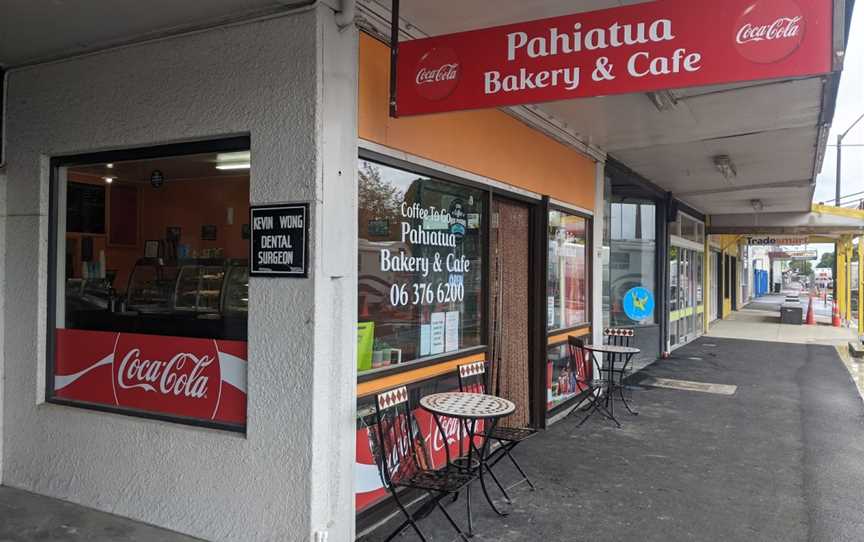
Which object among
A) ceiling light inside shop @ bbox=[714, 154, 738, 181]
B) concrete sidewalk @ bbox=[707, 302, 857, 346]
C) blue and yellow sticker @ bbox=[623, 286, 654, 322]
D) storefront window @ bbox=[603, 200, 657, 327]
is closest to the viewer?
ceiling light inside shop @ bbox=[714, 154, 738, 181]

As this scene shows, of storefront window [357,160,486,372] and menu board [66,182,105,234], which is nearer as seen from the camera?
storefront window [357,160,486,372]

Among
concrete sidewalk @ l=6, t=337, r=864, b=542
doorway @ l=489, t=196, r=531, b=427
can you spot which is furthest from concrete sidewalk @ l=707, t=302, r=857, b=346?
doorway @ l=489, t=196, r=531, b=427

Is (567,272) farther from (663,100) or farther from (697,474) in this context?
(697,474)

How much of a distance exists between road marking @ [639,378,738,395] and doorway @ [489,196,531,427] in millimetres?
3232

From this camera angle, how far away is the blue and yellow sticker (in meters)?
9.26

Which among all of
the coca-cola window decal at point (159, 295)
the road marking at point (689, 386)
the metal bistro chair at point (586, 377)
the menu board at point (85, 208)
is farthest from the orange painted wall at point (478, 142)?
the road marking at point (689, 386)

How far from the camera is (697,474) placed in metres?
4.47

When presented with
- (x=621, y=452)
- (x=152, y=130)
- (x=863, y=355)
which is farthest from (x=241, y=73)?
(x=863, y=355)

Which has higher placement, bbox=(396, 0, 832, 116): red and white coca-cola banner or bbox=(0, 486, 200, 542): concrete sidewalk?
bbox=(396, 0, 832, 116): red and white coca-cola banner

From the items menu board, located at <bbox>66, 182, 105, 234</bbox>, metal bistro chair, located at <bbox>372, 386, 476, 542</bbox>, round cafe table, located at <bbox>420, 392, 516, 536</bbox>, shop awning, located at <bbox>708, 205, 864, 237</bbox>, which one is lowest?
metal bistro chair, located at <bbox>372, 386, 476, 542</bbox>

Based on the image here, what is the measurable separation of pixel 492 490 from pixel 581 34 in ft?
9.83

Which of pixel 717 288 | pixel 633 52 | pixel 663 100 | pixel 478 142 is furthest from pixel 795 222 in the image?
pixel 633 52

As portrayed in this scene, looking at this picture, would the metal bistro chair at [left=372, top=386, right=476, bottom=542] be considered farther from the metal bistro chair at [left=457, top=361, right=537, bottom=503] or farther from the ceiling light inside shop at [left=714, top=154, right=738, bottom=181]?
the ceiling light inside shop at [left=714, top=154, right=738, bottom=181]

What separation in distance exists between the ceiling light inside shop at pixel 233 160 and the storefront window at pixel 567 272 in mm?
3447
